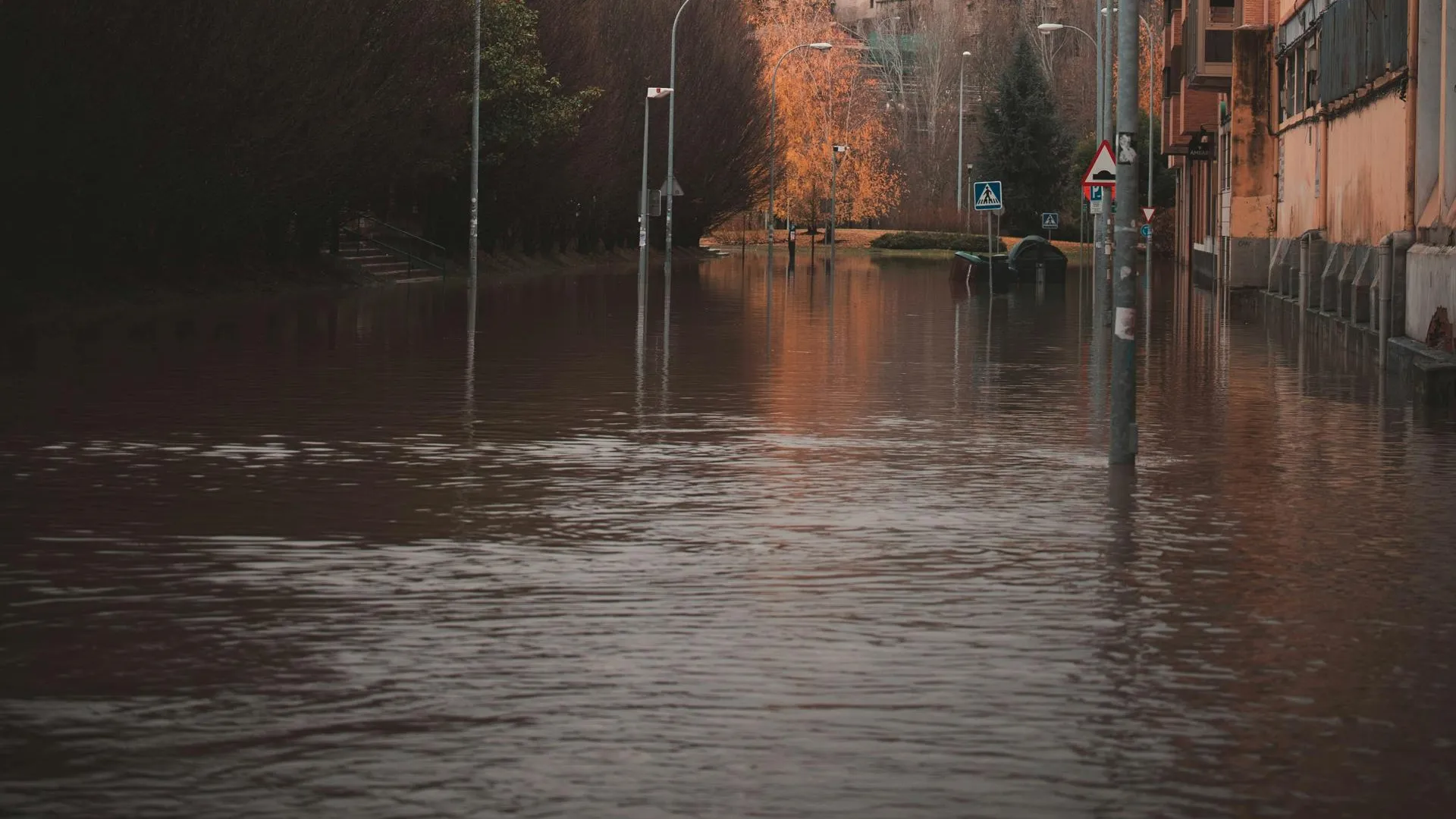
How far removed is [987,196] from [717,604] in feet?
162

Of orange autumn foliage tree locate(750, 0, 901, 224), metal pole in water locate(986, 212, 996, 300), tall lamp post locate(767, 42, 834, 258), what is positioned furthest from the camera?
orange autumn foliage tree locate(750, 0, 901, 224)

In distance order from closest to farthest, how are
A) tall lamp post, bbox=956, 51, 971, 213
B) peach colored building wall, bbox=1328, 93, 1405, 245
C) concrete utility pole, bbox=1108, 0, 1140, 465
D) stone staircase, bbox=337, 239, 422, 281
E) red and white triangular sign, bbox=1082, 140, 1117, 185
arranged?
concrete utility pole, bbox=1108, 0, 1140, 465 → red and white triangular sign, bbox=1082, 140, 1117, 185 → peach colored building wall, bbox=1328, 93, 1405, 245 → stone staircase, bbox=337, 239, 422, 281 → tall lamp post, bbox=956, 51, 971, 213

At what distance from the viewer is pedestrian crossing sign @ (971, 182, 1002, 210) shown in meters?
58.9

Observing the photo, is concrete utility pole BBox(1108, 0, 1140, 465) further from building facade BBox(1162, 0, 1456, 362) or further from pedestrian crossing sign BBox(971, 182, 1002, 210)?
pedestrian crossing sign BBox(971, 182, 1002, 210)

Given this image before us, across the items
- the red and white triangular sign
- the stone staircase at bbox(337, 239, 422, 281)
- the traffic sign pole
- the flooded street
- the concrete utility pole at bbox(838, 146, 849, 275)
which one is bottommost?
the flooded street

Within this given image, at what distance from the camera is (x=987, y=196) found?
195 ft

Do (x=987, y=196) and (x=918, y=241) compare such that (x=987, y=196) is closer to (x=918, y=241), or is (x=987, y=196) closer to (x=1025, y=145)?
(x=918, y=241)

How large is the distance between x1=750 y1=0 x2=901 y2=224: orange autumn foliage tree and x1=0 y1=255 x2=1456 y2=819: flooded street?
99.4 meters

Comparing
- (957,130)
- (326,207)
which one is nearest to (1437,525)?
(326,207)

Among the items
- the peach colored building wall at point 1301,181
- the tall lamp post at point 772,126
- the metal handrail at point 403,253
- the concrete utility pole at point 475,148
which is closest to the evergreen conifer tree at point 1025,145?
the tall lamp post at point 772,126

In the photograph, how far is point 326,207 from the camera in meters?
56.4

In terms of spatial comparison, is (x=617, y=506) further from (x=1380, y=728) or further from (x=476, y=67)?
(x=476, y=67)

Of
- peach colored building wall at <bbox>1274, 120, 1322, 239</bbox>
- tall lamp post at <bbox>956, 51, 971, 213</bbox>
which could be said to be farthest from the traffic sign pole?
tall lamp post at <bbox>956, 51, 971, 213</bbox>

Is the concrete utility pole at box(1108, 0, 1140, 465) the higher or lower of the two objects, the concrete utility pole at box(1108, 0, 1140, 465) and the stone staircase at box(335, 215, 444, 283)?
the lower
